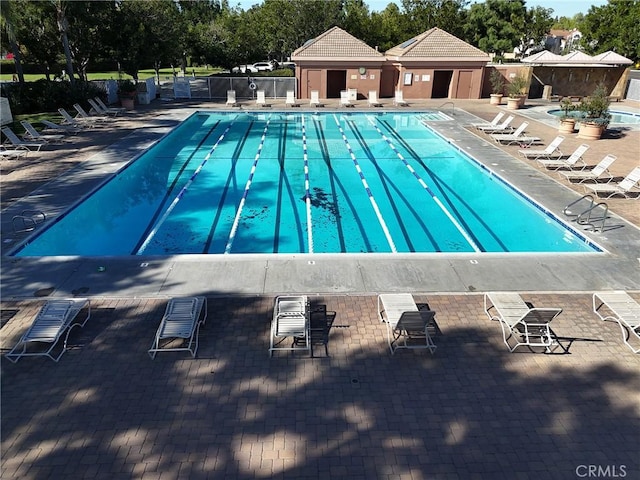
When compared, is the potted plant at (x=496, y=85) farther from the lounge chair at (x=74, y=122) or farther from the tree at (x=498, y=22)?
the tree at (x=498, y=22)

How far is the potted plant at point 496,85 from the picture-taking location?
2948 centimetres

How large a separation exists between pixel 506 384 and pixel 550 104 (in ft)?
98.6

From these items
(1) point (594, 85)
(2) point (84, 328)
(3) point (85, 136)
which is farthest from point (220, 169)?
(1) point (594, 85)

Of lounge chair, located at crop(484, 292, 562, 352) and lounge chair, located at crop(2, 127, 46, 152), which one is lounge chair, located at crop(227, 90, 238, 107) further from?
lounge chair, located at crop(484, 292, 562, 352)

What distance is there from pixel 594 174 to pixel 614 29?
124ft

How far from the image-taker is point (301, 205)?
1376 centimetres

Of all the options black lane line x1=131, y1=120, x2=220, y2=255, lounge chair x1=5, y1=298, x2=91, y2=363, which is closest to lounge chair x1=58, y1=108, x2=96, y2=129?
black lane line x1=131, y1=120, x2=220, y2=255

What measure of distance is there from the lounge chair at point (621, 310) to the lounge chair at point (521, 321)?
3.65ft

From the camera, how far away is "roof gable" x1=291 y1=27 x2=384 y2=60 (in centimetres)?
3017

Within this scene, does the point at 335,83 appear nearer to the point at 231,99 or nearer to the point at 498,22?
the point at 231,99

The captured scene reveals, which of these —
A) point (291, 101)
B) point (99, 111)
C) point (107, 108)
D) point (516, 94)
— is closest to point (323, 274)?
point (99, 111)

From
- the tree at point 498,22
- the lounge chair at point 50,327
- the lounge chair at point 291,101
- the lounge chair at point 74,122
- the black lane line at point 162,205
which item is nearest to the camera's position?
the lounge chair at point 50,327

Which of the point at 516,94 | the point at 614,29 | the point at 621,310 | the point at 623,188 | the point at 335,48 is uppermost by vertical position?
the point at 614,29

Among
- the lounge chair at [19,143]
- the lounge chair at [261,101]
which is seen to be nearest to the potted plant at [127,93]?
the lounge chair at [261,101]
